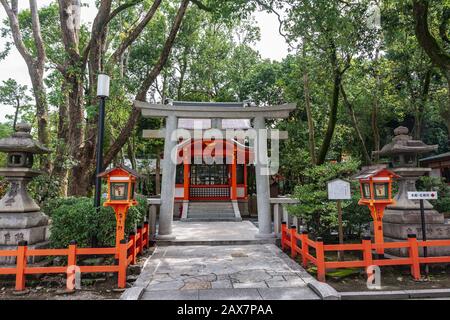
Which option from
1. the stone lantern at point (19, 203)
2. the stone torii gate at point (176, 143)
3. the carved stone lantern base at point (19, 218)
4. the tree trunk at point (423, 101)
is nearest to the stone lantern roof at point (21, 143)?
the stone lantern at point (19, 203)

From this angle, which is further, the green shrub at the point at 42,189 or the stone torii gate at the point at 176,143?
the stone torii gate at the point at 176,143

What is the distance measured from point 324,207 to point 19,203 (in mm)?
7230

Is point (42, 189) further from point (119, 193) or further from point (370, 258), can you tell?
point (370, 258)

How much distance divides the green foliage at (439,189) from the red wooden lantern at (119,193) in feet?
33.9

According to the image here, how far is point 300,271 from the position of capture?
620 cm

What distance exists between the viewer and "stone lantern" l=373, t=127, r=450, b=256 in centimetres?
677

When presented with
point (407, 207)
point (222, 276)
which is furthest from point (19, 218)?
point (407, 207)

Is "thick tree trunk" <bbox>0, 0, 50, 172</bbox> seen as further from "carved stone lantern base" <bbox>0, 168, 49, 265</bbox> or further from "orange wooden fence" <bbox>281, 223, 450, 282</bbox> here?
"orange wooden fence" <bbox>281, 223, 450, 282</bbox>

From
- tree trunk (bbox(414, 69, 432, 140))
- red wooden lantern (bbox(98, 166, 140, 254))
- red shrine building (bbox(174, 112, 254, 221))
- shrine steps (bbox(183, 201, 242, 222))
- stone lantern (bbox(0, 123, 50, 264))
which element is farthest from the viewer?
red shrine building (bbox(174, 112, 254, 221))

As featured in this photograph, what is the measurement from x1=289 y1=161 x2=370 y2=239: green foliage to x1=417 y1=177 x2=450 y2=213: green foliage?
408 cm

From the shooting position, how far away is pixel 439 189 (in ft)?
36.3

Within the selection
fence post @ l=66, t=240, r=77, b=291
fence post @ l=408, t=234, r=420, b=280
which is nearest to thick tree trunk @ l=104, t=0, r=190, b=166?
fence post @ l=66, t=240, r=77, b=291

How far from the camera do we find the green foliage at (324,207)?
747 centimetres

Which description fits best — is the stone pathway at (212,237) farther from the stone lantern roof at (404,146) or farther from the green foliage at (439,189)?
the green foliage at (439,189)
